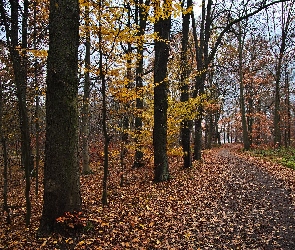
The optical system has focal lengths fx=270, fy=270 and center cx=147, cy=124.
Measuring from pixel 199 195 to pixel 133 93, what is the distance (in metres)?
3.91

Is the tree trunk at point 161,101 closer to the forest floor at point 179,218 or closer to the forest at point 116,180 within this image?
the forest at point 116,180

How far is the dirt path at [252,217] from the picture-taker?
17.3 ft

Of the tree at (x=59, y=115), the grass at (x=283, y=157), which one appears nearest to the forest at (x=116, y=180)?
the tree at (x=59, y=115)

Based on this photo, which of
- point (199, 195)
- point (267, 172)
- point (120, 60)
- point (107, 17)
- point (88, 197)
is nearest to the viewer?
point (107, 17)

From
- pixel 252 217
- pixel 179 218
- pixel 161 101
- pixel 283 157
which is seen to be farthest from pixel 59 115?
pixel 283 157

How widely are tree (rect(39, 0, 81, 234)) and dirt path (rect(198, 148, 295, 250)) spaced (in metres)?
3.05

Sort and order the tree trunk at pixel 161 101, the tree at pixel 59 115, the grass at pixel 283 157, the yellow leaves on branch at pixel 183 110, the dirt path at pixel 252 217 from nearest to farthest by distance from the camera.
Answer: the dirt path at pixel 252 217, the tree at pixel 59 115, the tree trunk at pixel 161 101, the yellow leaves on branch at pixel 183 110, the grass at pixel 283 157

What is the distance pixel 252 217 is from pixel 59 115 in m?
5.04

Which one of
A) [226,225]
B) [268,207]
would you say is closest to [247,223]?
[226,225]

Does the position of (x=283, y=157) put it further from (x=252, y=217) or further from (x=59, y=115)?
(x=59, y=115)

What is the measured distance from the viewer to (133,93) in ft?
29.0

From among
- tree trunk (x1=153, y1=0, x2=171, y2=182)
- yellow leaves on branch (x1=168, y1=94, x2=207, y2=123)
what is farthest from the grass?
tree trunk (x1=153, y1=0, x2=171, y2=182)

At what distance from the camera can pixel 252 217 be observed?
6.48m

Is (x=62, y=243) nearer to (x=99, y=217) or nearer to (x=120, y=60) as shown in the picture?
(x=99, y=217)
